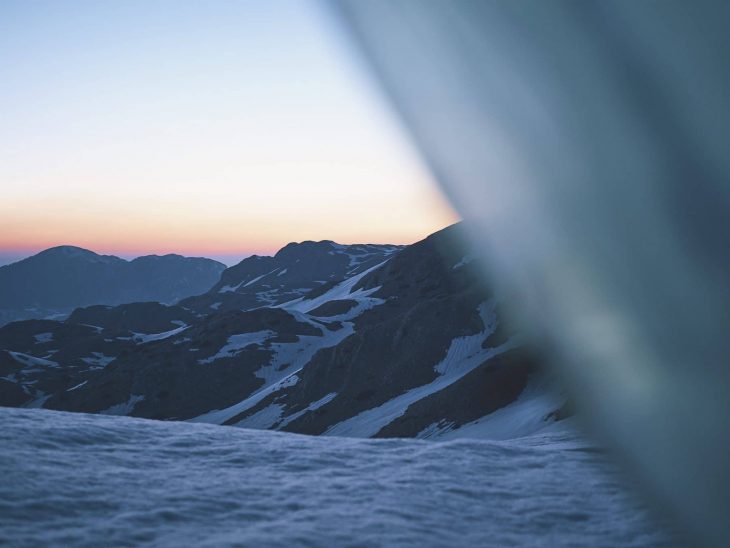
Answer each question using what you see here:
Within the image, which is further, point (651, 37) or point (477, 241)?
point (477, 241)

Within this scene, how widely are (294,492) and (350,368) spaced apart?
78661 mm

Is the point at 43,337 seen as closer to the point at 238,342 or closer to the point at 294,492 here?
the point at 238,342

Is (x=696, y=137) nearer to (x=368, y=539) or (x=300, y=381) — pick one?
(x=300, y=381)

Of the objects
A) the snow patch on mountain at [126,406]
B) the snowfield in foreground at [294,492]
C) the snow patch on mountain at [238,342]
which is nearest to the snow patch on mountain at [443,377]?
the snow patch on mountain at [238,342]

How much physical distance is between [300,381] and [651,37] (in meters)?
64.6

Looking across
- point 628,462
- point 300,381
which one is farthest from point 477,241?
point 628,462

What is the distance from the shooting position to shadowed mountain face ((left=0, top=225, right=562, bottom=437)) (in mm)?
62312

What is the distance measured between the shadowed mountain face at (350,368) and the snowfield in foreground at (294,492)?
125ft

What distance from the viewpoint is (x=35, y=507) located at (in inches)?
288

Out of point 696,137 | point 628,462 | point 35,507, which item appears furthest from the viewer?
point 696,137

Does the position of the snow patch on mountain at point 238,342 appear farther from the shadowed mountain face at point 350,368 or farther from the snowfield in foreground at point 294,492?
the snowfield in foreground at point 294,492

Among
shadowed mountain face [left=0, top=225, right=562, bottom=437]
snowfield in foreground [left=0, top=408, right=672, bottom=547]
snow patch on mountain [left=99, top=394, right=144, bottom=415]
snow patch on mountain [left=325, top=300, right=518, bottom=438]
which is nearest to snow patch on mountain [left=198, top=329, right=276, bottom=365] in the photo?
shadowed mountain face [left=0, top=225, right=562, bottom=437]

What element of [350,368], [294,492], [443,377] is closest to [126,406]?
[350,368]

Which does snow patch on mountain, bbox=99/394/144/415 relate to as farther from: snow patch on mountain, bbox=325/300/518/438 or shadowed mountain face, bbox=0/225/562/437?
snow patch on mountain, bbox=325/300/518/438
